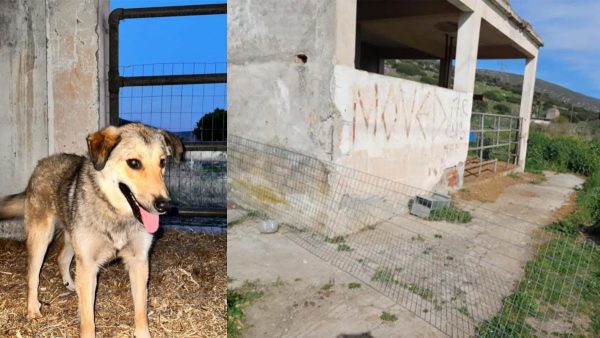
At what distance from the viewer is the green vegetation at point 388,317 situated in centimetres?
322

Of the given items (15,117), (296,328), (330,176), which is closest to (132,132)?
(296,328)

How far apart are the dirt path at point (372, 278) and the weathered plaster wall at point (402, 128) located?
93 centimetres

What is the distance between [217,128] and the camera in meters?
3.98

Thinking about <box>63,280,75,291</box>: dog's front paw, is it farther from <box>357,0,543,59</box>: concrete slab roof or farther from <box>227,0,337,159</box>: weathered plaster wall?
<box>357,0,543,59</box>: concrete slab roof

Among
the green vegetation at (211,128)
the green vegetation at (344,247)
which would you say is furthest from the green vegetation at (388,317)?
the green vegetation at (211,128)

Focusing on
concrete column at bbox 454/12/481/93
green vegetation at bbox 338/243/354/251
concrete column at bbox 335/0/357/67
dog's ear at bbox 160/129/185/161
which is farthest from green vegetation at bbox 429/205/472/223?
dog's ear at bbox 160/129/185/161

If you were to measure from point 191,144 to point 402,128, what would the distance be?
3.50 metres

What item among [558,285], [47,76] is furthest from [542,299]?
[47,76]

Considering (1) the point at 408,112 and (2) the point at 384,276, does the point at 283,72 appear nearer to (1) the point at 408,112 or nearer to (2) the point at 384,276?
(1) the point at 408,112

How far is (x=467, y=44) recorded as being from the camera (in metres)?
7.96

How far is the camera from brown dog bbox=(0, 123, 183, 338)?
7.79 ft

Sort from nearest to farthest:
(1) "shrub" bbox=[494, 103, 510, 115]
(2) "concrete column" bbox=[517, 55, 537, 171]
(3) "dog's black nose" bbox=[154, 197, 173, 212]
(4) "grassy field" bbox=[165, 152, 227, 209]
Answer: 1. (3) "dog's black nose" bbox=[154, 197, 173, 212]
2. (4) "grassy field" bbox=[165, 152, 227, 209]
3. (2) "concrete column" bbox=[517, 55, 537, 171]
4. (1) "shrub" bbox=[494, 103, 510, 115]

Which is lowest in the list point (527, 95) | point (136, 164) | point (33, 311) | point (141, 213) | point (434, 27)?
point (33, 311)

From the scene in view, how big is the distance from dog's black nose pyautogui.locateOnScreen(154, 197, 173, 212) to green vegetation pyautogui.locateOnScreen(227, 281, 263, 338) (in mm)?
1174
